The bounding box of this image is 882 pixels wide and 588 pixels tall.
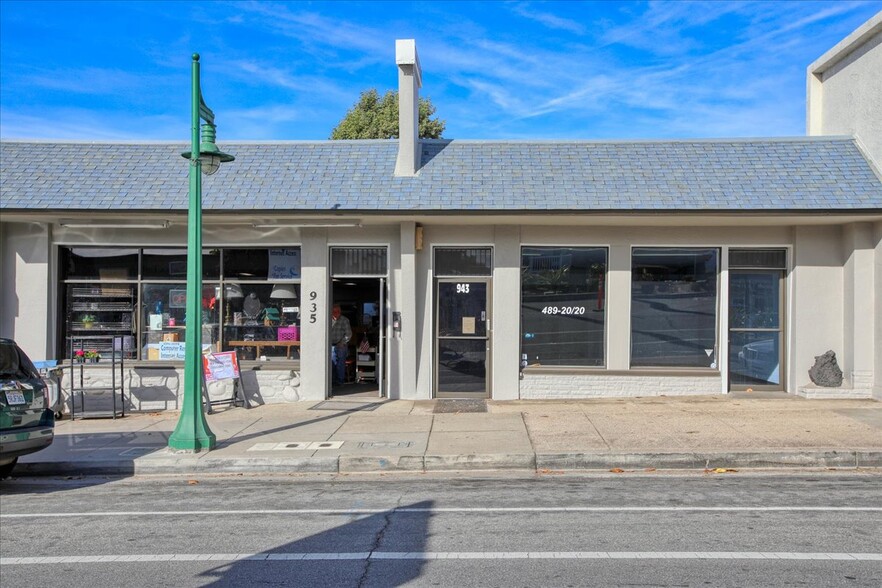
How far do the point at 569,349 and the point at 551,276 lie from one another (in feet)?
4.43

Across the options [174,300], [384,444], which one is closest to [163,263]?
[174,300]

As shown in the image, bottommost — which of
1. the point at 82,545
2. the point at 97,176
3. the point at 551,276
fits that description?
the point at 82,545

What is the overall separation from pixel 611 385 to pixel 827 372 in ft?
11.9

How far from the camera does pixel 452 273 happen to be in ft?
44.0

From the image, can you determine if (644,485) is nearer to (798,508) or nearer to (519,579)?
(798,508)

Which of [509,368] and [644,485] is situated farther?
[509,368]

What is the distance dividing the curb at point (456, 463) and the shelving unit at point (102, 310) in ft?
15.1

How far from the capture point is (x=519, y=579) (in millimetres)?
5152

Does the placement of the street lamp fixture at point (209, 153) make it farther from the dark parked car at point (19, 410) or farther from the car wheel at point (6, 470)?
the car wheel at point (6, 470)

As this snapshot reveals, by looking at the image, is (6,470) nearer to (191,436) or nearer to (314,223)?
(191,436)

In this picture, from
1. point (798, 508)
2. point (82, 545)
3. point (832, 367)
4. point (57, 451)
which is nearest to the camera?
point (82, 545)

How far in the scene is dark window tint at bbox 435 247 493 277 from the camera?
13398 mm

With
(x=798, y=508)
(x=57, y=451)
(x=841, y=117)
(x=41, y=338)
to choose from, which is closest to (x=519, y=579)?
(x=798, y=508)

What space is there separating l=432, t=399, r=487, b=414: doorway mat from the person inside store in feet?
7.72
